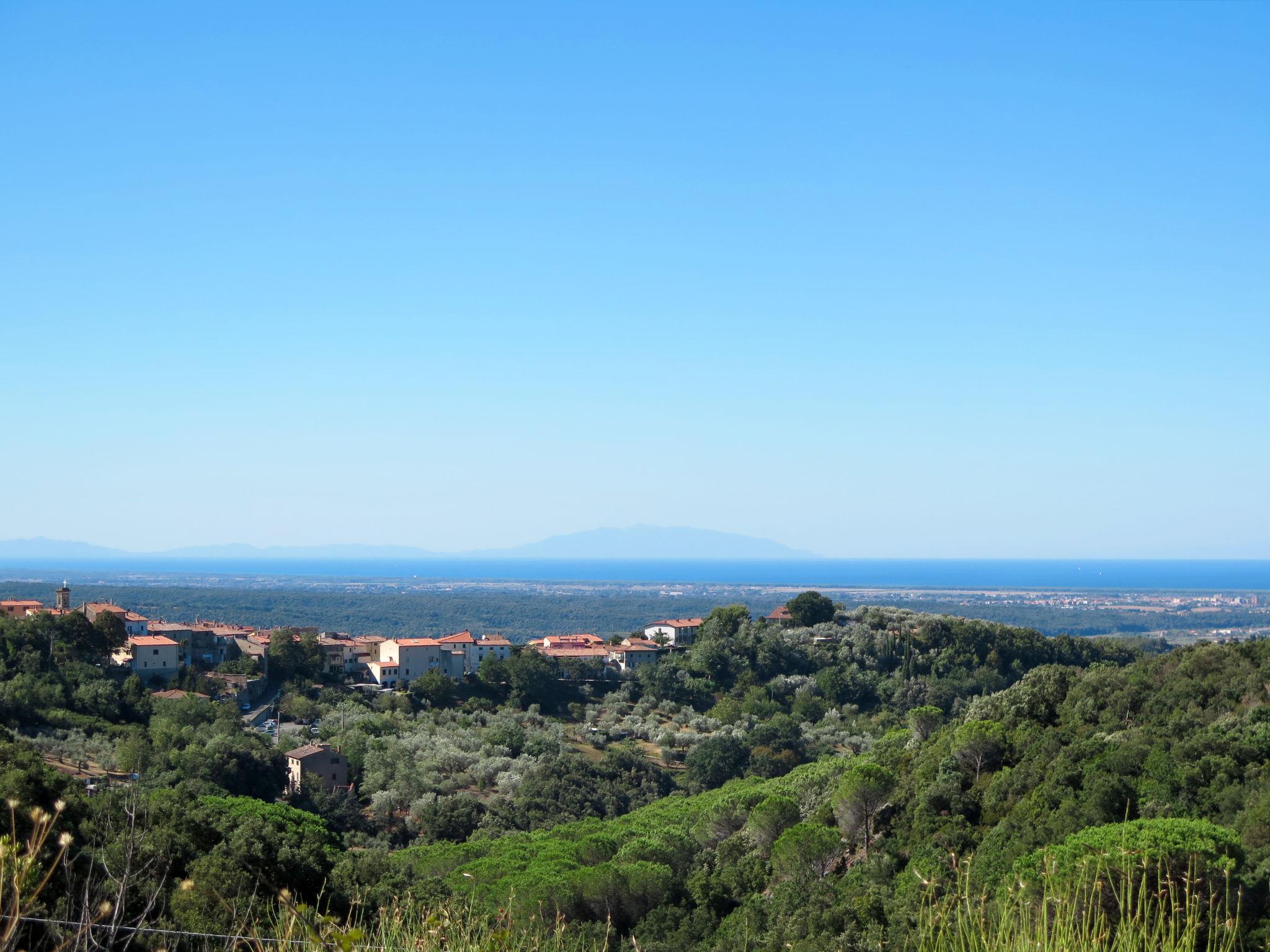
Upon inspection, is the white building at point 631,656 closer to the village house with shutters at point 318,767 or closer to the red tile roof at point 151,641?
the red tile roof at point 151,641

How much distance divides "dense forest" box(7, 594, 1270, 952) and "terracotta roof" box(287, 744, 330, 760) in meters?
0.52

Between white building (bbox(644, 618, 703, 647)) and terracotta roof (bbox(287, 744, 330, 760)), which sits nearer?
terracotta roof (bbox(287, 744, 330, 760))

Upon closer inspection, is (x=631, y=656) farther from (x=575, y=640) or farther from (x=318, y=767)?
(x=318, y=767)

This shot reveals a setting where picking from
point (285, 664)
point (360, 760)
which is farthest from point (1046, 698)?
point (285, 664)

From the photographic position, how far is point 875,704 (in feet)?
160

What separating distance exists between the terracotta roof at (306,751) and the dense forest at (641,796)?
0.52 meters

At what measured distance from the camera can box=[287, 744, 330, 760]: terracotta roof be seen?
32.3 meters

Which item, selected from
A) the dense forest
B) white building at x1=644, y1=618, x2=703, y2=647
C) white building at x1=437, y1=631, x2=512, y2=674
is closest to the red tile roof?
the dense forest

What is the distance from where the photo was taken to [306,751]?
32.8 m

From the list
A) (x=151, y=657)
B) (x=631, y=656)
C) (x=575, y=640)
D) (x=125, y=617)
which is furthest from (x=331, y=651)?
(x=575, y=640)

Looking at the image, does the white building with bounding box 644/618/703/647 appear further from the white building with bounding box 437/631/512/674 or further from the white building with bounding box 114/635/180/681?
the white building with bounding box 114/635/180/681

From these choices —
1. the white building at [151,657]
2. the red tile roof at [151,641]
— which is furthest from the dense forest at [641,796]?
the red tile roof at [151,641]

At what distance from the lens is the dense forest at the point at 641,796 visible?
1387 centimetres

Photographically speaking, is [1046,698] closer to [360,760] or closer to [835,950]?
[835,950]
